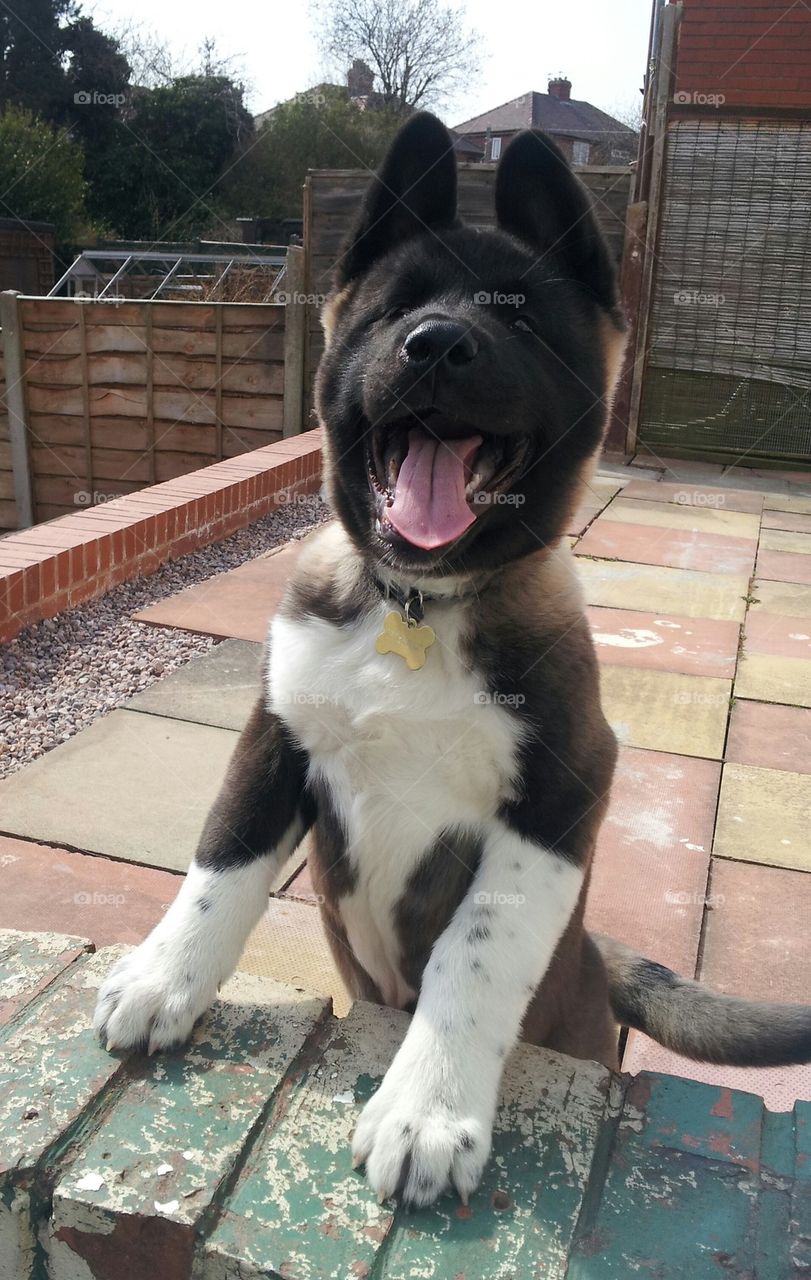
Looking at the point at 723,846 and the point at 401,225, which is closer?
the point at 401,225

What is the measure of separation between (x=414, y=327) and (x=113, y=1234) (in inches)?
59.0

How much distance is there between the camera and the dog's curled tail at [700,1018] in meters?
1.81

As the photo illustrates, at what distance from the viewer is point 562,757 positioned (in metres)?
1.79

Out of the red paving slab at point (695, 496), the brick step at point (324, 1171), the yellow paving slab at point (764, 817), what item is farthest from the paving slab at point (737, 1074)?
the red paving slab at point (695, 496)

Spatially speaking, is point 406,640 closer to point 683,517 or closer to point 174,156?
point 683,517

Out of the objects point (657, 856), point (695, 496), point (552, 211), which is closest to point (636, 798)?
point (657, 856)

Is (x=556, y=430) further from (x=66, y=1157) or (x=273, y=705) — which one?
(x=66, y=1157)

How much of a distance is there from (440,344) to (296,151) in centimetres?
2839

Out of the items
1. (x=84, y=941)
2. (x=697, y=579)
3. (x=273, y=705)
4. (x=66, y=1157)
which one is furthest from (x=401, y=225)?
(x=697, y=579)

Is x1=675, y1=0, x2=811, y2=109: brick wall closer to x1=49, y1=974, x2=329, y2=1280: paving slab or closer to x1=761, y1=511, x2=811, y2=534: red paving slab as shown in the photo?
x1=761, y1=511, x2=811, y2=534: red paving slab

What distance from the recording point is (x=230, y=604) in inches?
191

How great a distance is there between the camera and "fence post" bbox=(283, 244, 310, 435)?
8.23 meters

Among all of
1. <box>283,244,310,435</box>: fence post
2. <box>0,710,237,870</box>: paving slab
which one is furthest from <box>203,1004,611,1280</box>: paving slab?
<box>283,244,310,435</box>: fence post

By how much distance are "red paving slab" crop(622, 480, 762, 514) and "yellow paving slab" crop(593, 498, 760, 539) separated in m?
0.09
